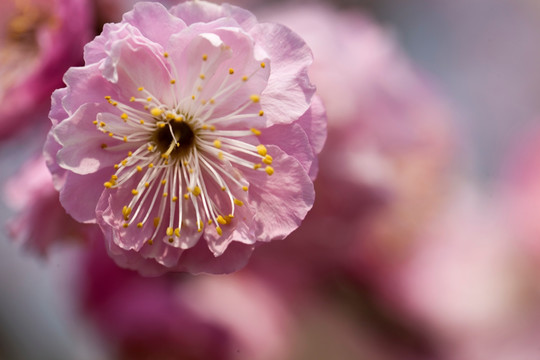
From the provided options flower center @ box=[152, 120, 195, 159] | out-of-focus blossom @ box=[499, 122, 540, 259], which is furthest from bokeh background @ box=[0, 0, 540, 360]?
flower center @ box=[152, 120, 195, 159]

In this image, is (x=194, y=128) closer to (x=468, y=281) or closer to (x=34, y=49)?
(x=34, y=49)

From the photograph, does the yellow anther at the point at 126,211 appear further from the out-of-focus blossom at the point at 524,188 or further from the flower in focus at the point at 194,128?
the out-of-focus blossom at the point at 524,188

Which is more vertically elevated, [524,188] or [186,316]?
[524,188]

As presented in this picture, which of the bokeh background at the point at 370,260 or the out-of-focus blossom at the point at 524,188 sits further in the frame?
the out-of-focus blossom at the point at 524,188

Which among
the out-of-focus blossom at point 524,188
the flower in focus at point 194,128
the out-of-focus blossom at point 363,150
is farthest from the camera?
the out-of-focus blossom at point 524,188

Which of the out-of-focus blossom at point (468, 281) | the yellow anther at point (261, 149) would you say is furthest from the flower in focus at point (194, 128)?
the out-of-focus blossom at point (468, 281)

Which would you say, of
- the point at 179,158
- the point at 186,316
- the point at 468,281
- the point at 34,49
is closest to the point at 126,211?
the point at 179,158

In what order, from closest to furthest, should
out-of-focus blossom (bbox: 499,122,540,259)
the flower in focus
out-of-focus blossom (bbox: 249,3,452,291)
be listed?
the flower in focus < out-of-focus blossom (bbox: 249,3,452,291) < out-of-focus blossom (bbox: 499,122,540,259)

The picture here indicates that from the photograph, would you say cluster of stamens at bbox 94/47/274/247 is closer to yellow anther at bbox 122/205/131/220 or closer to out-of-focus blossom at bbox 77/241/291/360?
yellow anther at bbox 122/205/131/220
